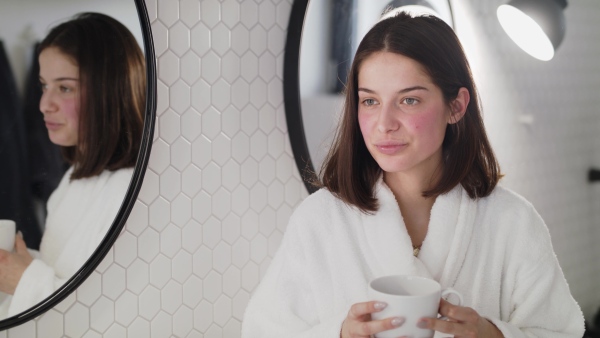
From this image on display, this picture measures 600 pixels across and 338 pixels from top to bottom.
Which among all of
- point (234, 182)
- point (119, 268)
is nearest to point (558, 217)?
point (234, 182)

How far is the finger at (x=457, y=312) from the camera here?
2.62ft

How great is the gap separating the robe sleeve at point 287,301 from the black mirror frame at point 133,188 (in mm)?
288

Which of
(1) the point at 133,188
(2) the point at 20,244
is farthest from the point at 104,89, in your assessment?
(2) the point at 20,244

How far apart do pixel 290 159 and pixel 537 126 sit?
1.97ft

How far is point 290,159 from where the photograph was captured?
1404 millimetres

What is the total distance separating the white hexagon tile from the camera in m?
1.17

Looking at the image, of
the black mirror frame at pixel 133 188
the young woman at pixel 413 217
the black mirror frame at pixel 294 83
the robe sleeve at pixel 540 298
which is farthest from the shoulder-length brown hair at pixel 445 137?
the black mirror frame at pixel 133 188

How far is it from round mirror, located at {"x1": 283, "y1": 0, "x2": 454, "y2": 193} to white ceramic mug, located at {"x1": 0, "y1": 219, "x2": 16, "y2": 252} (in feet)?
2.07

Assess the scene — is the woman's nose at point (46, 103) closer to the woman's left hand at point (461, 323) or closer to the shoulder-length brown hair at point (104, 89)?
the shoulder-length brown hair at point (104, 89)

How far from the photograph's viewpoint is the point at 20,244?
990mm

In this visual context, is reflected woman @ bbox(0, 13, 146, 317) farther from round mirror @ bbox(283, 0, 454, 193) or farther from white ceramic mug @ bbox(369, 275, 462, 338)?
white ceramic mug @ bbox(369, 275, 462, 338)

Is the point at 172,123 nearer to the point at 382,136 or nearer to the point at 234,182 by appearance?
the point at 234,182

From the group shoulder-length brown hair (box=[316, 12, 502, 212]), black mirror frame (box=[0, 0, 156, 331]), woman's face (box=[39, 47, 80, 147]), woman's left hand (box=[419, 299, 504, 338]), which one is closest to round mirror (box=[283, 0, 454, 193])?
shoulder-length brown hair (box=[316, 12, 502, 212])

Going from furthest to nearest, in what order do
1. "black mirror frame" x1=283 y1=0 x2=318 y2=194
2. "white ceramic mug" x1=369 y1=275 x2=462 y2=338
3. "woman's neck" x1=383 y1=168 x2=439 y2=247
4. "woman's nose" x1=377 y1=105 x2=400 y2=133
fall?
1. "black mirror frame" x1=283 y1=0 x2=318 y2=194
2. "woman's neck" x1=383 y1=168 x2=439 y2=247
3. "woman's nose" x1=377 y1=105 x2=400 y2=133
4. "white ceramic mug" x1=369 y1=275 x2=462 y2=338
